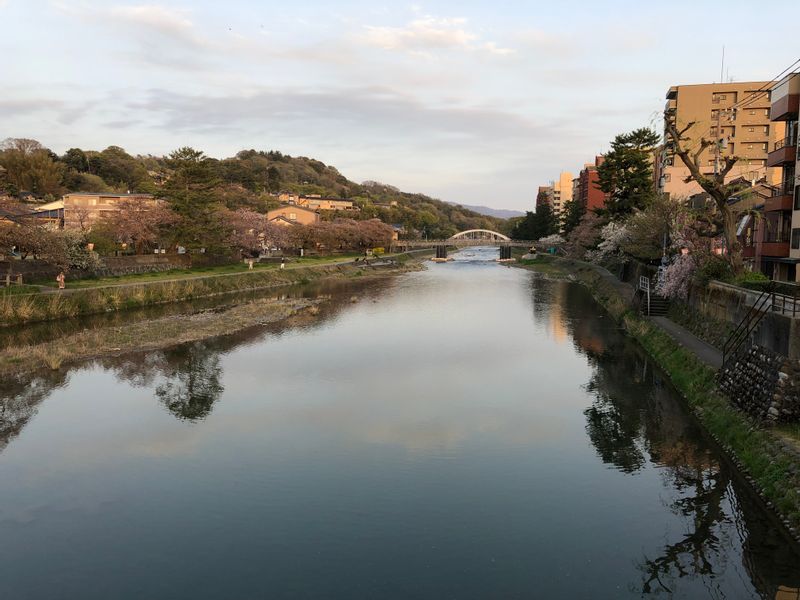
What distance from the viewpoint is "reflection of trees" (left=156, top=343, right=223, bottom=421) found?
17.4 meters

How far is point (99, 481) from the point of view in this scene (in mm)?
12273

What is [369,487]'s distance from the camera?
11938 millimetres

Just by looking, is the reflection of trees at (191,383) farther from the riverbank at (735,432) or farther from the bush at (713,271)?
the bush at (713,271)

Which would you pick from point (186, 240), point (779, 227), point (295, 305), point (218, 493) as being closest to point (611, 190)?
point (779, 227)

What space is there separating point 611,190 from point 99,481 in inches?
1828

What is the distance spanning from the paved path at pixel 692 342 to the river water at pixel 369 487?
1.50 meters

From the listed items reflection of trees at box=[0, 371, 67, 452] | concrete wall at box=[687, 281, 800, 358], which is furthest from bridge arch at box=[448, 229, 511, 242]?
reflection of trees at box=[0, 371, 67, 452]

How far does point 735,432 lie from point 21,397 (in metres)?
19.7

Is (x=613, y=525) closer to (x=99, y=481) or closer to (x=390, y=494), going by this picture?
(x=390, y=494)

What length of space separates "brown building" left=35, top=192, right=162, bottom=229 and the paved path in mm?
43655

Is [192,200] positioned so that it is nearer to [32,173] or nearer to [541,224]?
[32,173]

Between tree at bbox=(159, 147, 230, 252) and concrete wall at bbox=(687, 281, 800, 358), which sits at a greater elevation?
tree at bbox=(159, 147, 230, 252)

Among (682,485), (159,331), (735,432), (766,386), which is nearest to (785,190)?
(766,386)

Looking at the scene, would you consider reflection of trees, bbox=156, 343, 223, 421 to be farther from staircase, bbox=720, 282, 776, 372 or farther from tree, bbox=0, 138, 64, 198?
tree, bbox=0, 138, 64, 198
